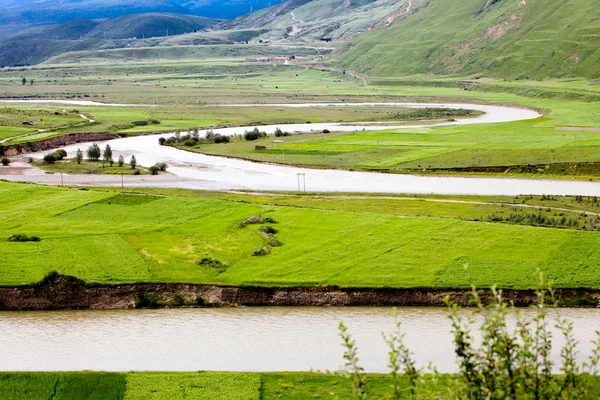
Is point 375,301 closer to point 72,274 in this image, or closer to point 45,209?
point 72,274

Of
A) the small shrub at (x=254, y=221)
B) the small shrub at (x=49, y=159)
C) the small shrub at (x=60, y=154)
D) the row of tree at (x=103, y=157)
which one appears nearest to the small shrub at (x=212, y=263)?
the small shrub at (x=254, y=221)

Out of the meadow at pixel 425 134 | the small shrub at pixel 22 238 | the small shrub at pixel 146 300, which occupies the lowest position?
the meadow at pixel 425 134

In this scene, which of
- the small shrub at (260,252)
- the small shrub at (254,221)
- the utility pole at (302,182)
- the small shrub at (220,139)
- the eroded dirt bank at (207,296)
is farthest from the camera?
the small shrub at (220,139)

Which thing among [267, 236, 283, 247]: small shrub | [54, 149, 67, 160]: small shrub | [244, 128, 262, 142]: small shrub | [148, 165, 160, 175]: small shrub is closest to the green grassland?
[267, 236, 283, 247]: small shrub

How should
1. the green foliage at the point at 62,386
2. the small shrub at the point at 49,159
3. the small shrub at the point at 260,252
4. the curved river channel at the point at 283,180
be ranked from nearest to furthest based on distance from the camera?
the green foliage at the point at 62,386, the small shrub at the point at 260,252, the curved river channel at the point at 283,180, the small shrub at the point at 49,159

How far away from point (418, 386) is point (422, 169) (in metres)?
71.1

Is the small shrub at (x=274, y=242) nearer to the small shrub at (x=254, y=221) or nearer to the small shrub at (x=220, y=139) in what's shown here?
the small shrub at (x=254, y=221)

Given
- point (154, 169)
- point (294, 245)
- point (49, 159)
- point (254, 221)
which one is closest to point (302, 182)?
point (154, 169)

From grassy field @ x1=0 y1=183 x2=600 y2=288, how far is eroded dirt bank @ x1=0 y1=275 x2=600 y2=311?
25.1 inches

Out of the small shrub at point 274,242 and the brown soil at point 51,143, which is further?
the brown soil at point 51,143

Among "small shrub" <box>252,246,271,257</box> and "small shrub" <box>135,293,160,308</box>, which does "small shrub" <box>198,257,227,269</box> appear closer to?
"small shrub" <box>252,246,271,257</box>

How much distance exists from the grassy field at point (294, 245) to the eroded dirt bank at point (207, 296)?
637 millimetres

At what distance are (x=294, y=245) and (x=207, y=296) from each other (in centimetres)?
869

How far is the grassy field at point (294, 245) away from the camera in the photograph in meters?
44.1
